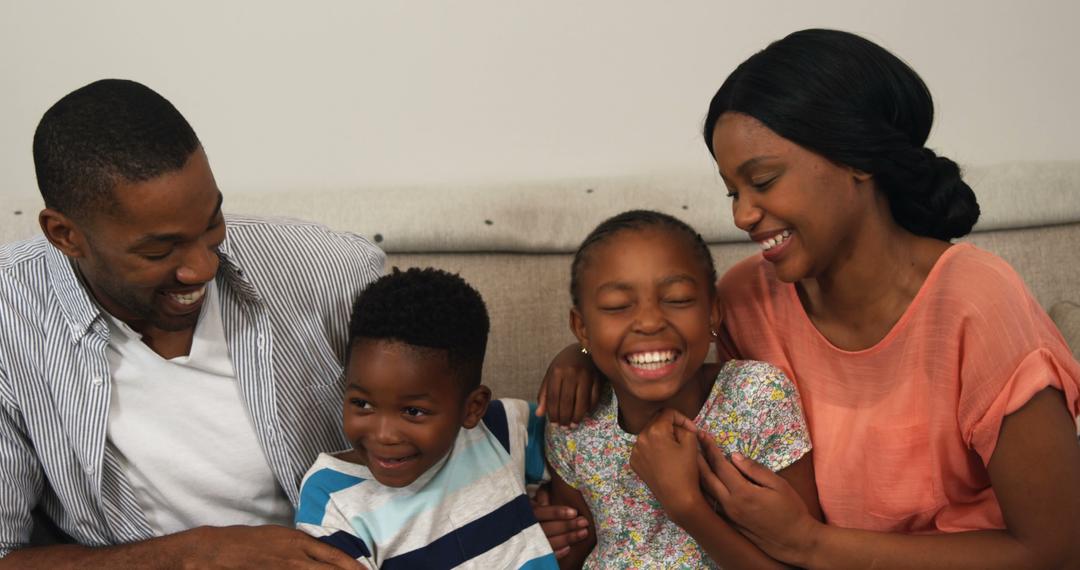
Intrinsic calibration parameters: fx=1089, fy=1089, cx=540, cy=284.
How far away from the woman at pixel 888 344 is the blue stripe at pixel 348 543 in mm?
509

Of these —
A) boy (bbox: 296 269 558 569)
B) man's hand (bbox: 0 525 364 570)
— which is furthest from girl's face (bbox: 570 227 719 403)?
man's hand (bbox: 0 525 364 570)

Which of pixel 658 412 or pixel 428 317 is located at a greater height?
pixel 428 317

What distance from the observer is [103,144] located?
1.47 m

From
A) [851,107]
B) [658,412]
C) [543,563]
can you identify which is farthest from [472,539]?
[851,107]

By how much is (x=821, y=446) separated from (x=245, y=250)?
0.96 meters

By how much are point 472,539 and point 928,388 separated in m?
0.70

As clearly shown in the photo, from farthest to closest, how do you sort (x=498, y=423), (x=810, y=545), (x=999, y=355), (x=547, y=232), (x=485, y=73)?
(x=485, y=73)
(x=547, y=232)
(x=498, y=423)
(x=810, y=545)
(x=999, y=355)

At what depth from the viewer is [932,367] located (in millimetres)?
1546

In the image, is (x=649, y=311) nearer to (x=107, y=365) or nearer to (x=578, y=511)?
(x=578, y=511)

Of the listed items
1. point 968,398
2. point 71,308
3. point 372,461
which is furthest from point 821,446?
point 71,308

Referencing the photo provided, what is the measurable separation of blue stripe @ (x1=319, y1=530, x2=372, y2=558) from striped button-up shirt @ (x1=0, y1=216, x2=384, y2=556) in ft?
0.67

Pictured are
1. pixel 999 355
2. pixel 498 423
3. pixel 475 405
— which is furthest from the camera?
pixel 498 423

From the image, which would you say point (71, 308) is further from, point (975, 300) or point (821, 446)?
point (975, 300)

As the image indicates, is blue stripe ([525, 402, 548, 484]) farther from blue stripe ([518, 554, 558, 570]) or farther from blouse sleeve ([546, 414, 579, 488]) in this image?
blue stripe ([518, 554, 558, 570])
